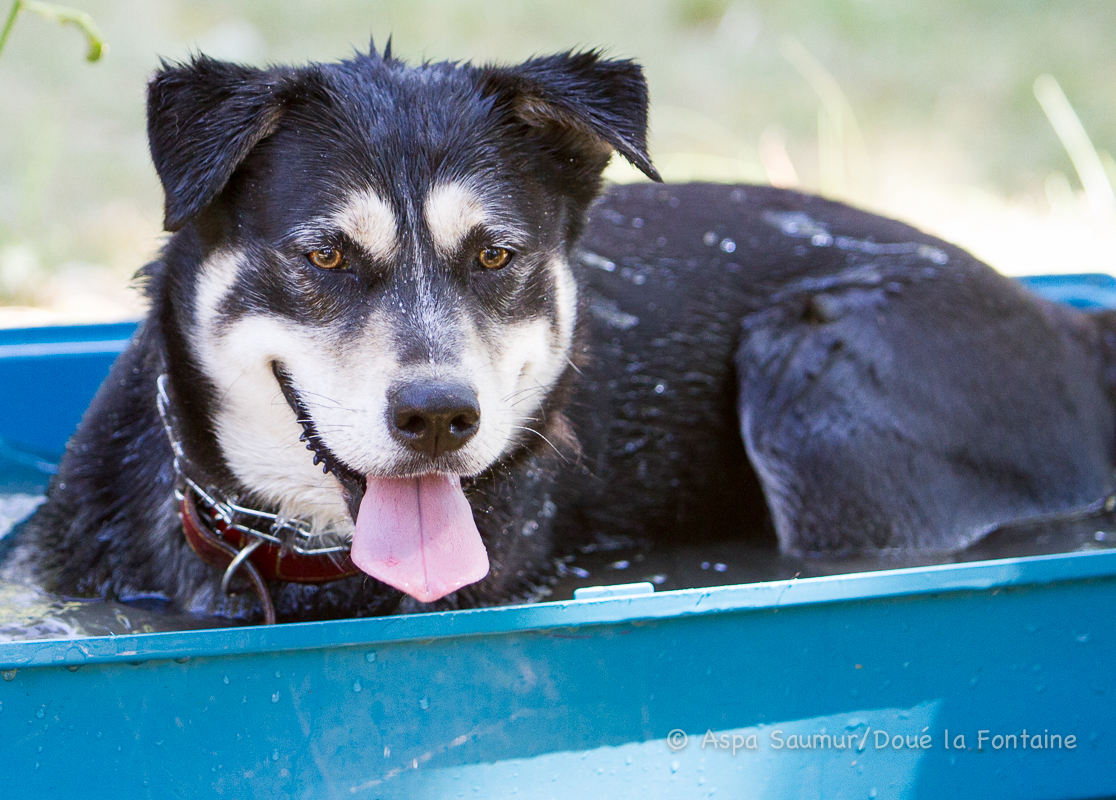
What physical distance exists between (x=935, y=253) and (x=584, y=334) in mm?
1404

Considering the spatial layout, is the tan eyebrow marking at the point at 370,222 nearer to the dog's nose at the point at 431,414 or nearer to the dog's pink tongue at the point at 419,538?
the dog's nose at the point at 431,414

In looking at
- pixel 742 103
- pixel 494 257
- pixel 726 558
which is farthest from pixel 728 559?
pixel 742 103

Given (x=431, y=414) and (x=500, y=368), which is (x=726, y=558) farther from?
(x=431, y=414)

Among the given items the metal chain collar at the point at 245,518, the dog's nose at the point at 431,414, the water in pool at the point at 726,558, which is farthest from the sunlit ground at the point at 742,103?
the dog's nose at the point at 431,414

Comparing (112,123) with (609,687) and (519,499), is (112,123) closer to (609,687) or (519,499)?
(519,499)

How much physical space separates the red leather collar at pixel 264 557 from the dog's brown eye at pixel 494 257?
0.76 meters

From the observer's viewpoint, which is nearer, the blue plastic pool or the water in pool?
the blue plastic pool

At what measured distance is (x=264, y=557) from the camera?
267 cm

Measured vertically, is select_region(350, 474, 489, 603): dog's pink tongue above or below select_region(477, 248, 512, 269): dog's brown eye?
below

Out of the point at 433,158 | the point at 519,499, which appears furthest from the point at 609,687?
the point at 433,158

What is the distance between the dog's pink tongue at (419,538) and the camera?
7.68 ft

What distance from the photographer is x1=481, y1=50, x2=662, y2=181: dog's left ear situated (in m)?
2.48

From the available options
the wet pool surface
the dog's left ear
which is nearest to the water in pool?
the wet pool surface

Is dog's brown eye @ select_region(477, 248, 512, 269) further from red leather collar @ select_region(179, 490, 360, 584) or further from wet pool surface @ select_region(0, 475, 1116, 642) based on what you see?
wet pool surface @ select_region(0, 475, 1116, 642)
